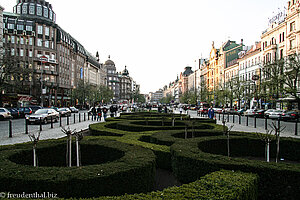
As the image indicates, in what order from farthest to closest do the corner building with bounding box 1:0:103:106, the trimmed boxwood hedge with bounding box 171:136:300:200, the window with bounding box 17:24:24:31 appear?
the window with bounding box 17:24:24:31
the corner building with bounding box 1:0:103:106
the trimmed boxwood hedge with bounding box 171:136:300:200

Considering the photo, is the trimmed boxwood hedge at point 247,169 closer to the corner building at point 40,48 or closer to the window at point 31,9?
the corner building at point 40,48

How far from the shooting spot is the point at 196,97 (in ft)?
283

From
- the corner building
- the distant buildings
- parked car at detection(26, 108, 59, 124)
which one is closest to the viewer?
parked car at detection(26, 108, 59, 124)

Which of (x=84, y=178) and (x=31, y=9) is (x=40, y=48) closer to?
(x=31, y=9)

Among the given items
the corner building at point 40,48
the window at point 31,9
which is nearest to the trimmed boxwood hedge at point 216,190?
the corner building at point 40,48

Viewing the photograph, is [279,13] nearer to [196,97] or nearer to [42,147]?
[196,97]

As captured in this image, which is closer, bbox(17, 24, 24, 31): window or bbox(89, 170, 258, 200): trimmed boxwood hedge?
bbox(89, 170, 258, 200): trimmed boxwood hedge

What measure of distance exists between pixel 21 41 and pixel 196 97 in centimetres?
5975

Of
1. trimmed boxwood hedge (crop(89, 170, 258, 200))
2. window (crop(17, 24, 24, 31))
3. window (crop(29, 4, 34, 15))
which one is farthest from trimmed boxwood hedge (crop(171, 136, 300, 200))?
window (crop(29, 4, 34, 15))

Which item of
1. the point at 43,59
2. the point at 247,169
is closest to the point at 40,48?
the point at 43,59

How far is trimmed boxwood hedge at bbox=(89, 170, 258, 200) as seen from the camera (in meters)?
3.41

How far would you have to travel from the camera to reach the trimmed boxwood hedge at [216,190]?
3.41 metres

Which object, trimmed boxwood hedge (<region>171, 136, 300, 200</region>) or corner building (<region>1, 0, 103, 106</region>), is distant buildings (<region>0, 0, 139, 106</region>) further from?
trimmed boxwood hedge (<region>171, 136, 300, 200</region>)

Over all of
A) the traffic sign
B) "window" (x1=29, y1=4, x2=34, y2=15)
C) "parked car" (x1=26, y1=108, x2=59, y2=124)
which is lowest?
"parked car" (x1=26, y1=108, x2=59, y2=124)
